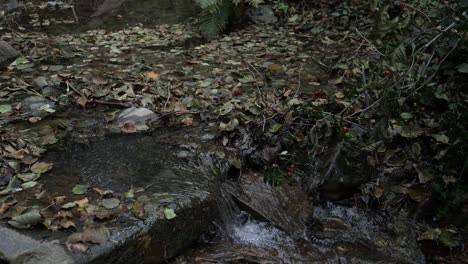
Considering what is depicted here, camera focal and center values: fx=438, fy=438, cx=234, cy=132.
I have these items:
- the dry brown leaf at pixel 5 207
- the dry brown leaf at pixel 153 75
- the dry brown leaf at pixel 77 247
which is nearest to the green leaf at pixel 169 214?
the dry brown leaf at pixel 77 247

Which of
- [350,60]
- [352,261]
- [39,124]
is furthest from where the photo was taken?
[350,60]

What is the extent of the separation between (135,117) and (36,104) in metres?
0.92

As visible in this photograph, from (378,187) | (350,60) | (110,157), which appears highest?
(350,60)

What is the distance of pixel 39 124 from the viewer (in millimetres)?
3557

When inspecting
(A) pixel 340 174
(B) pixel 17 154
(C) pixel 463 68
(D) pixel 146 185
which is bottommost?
(A) pixel 340 174

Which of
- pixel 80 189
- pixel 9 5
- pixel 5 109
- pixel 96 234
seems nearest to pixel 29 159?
pixel 80 189

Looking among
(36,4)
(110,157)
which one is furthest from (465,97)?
(36,4)

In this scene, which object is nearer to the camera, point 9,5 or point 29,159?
point 29,159

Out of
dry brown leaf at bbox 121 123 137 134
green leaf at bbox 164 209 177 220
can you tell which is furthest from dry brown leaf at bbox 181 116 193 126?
green leaf at bbox 164 209 177 220

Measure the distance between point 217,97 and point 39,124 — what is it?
1552mm

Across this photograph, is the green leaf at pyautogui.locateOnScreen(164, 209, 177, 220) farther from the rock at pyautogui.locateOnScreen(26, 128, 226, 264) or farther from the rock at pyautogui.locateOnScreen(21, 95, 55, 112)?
the rock at pyautogui.locateOnScreen(21, 95, 55, 112)

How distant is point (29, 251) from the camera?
2.23 metres

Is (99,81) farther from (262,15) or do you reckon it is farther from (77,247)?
(262,15)

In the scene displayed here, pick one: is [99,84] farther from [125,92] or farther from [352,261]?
[352,261]
